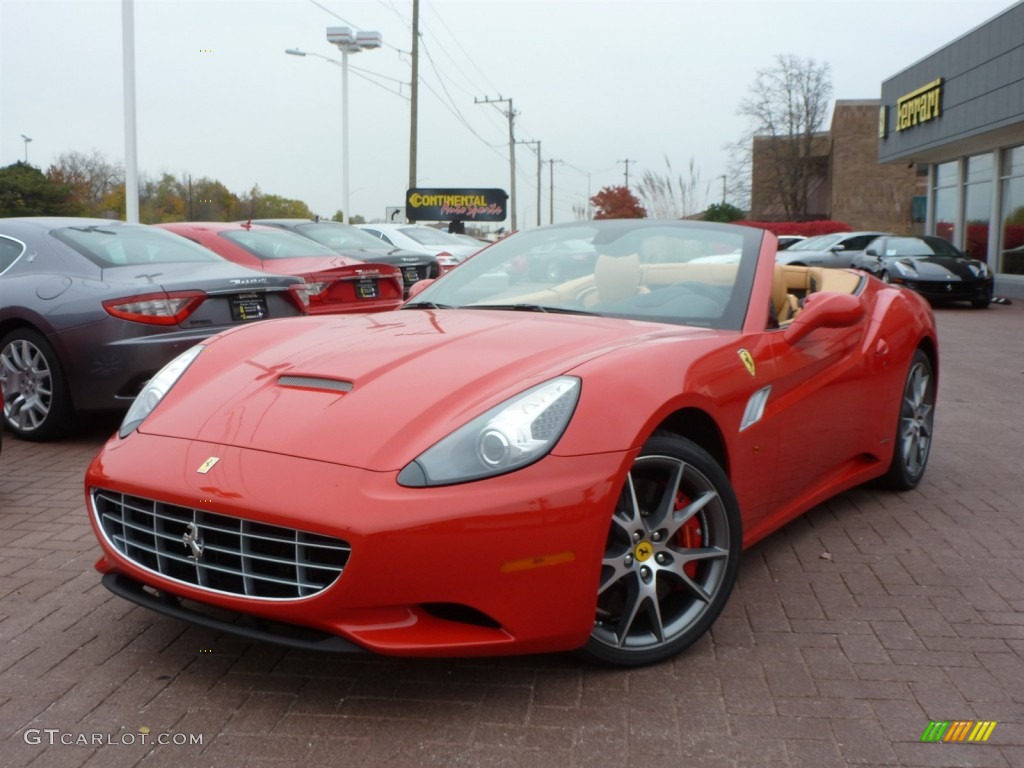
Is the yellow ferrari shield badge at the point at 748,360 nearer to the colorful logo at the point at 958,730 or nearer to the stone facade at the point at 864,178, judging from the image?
the colorful logo at the point at 958,730

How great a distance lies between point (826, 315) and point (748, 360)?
45cm

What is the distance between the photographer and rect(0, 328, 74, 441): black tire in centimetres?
603

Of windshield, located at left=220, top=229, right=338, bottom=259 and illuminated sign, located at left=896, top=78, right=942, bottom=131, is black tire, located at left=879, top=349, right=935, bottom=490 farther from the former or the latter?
illuminated sign, located at left=896, top=78, right=942, bottom=131

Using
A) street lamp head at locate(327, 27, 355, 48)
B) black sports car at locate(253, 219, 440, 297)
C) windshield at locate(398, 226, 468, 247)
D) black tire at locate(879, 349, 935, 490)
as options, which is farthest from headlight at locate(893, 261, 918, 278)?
street lamp head at locate(327, 27, 355, 48)

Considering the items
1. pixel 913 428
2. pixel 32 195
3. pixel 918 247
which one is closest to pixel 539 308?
pixel 913 428

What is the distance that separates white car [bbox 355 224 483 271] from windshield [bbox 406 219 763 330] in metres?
12.0

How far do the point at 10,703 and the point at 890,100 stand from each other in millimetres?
29939

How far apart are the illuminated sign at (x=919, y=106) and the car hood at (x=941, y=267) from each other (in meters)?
7.12

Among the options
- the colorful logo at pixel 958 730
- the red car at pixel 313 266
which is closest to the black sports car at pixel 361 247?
the red car at pixel 313 266

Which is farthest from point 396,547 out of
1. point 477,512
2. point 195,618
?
point 195,618

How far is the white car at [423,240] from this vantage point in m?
17.0

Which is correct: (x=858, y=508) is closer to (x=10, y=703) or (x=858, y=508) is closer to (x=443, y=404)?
(x=443, y=404)

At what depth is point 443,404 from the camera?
8.95 feet

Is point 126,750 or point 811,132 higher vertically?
point 811,132
